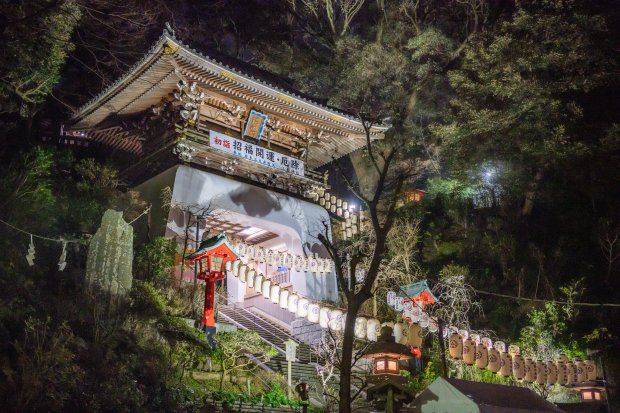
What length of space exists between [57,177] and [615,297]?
21.1 meters

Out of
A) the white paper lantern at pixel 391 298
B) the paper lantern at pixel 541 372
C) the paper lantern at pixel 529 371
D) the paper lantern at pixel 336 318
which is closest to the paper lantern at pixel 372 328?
the paper lantern at pixel 336 318

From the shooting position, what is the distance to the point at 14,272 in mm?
12547

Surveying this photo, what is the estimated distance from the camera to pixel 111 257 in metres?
13.2

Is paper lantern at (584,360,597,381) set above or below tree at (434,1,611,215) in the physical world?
below

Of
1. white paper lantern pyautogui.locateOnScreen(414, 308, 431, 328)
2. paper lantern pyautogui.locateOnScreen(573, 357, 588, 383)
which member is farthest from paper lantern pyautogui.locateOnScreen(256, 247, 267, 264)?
paper lantern pyautogui.locateOnScreen(573, 357, 588, 383)

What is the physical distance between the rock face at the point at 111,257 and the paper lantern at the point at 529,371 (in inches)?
483

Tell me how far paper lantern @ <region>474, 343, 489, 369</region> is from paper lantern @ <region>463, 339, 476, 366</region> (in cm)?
16

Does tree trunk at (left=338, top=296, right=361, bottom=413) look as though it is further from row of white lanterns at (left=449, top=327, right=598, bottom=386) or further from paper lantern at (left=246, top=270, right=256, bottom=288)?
paper lantern at (left=246, top=270, right=256, bottom=288)

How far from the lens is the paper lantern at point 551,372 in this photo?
56.9ft

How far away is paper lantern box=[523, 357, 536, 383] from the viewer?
17.1 meters

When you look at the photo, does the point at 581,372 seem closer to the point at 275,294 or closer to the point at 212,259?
the point at 275,294

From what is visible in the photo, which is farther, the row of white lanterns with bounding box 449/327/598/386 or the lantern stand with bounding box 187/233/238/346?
the row of white lanterns with bounding box 449/327/598/386

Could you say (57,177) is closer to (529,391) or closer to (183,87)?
(183,87)

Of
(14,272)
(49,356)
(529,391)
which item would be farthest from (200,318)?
(529,391)
